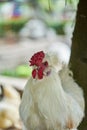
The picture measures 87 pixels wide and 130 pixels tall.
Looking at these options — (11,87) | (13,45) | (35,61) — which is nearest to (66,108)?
(35,61)

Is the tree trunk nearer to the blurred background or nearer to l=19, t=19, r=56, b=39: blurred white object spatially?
Answer: the blurred background

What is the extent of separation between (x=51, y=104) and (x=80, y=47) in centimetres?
18

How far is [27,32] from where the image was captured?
7.07 feet

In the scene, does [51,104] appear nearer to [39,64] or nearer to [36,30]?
[39,64]

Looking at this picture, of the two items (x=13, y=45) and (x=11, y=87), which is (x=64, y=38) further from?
(x=11, y=87)

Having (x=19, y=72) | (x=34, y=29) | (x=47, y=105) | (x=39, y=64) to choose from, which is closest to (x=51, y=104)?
(x=47, y=105)

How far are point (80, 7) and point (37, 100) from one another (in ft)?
0.95

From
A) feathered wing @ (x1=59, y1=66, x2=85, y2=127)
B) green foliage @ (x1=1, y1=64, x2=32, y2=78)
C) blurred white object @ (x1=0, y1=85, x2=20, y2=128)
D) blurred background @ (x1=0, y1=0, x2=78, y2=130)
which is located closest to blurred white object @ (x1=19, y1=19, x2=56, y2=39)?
blurred background @ (x1=0, y1=0, x2=78, y2=130)

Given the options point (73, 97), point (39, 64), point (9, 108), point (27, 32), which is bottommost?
point (9, 108)

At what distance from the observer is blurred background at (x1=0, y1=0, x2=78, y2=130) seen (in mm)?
2073

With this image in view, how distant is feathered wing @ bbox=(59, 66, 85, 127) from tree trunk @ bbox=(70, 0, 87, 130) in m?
0.02

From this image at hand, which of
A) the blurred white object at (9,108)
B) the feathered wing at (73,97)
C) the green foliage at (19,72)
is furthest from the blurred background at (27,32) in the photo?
the feathered wing at (73,97)

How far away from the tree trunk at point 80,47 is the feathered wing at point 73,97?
0.02m

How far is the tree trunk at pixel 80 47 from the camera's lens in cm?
94
